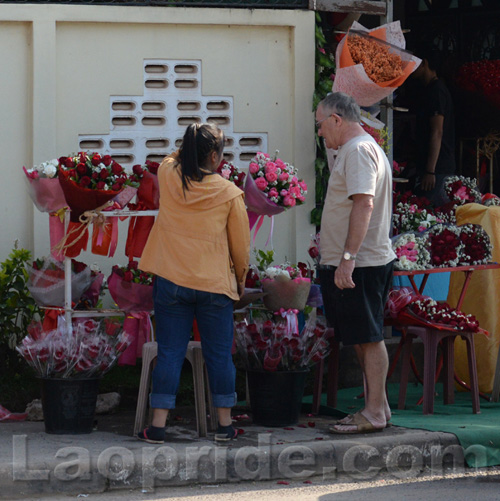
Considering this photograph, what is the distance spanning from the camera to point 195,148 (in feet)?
17.9

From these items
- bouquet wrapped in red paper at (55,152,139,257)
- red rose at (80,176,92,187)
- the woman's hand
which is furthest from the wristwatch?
the woman's hand

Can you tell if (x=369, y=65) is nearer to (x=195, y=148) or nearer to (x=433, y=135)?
(x=433, y=135)

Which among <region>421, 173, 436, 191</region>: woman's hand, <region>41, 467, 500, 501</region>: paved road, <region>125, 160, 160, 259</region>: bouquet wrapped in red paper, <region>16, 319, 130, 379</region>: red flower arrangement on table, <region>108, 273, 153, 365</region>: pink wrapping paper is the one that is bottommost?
<region>41, 467, 500, 501</region>: paved road

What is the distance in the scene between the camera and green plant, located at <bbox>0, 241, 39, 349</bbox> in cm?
680

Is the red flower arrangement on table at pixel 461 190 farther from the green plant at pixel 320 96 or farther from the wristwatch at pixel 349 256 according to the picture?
the wristwatch at pixel 349 256

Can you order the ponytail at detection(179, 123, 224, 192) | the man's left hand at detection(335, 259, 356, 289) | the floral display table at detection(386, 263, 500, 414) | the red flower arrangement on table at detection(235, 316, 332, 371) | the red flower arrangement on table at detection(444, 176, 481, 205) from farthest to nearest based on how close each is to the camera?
the red flower arrangement on table at detection(444, 176, 481, 205) < the floral display table at detection(386, 263, 500, 414) < the red flower arrangement on table at detection(235, 316, 332, 371) < the man's left hand at detection(335, 259, 356, 289) < the ponytail at detection(179, 123, 224, 192)

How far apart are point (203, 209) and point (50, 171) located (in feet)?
3.54

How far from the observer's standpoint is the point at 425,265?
707 cm

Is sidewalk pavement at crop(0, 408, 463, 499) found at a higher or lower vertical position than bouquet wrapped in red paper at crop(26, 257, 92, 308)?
lower

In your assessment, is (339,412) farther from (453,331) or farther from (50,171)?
(50,171)

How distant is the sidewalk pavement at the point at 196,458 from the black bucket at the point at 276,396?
0.10m

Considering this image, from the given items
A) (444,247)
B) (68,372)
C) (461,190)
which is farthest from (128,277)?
(461,190)

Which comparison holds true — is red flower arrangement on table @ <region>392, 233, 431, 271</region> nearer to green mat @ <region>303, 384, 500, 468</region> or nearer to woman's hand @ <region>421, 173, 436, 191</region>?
green mat @ <region>303, 384, 500, 468</region>

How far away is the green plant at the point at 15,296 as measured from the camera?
6.80 meters
